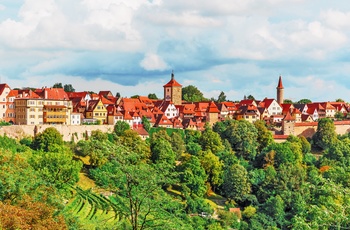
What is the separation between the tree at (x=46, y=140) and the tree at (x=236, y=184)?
14008mm

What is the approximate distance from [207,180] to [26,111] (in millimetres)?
18472

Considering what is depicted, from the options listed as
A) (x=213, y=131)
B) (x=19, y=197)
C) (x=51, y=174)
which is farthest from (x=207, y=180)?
(x=19, y=197)

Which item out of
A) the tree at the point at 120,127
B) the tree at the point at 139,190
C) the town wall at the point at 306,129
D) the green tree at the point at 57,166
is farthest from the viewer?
the town wall at the point at 306,129

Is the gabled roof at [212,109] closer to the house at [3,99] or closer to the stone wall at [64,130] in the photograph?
the stone wall at [64,130]

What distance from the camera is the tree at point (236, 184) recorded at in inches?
1674

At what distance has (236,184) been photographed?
42531 millimetres

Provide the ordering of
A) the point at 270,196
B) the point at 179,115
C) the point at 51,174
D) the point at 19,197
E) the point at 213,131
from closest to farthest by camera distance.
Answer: the point at 19,197, the point at 51,174, the point at 270,196, the point at 213,131, the point at 179,115

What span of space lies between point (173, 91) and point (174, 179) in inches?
2297

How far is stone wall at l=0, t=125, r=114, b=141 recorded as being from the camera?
143 feet

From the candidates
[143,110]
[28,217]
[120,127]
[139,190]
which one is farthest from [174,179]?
[143,110]

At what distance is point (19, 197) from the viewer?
755 inches

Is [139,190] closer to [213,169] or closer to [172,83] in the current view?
[213,169]

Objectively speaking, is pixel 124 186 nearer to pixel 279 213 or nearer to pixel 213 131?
pixel 279 213

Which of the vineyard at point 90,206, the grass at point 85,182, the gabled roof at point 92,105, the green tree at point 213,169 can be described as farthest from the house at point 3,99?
the green tree at point 213,169
